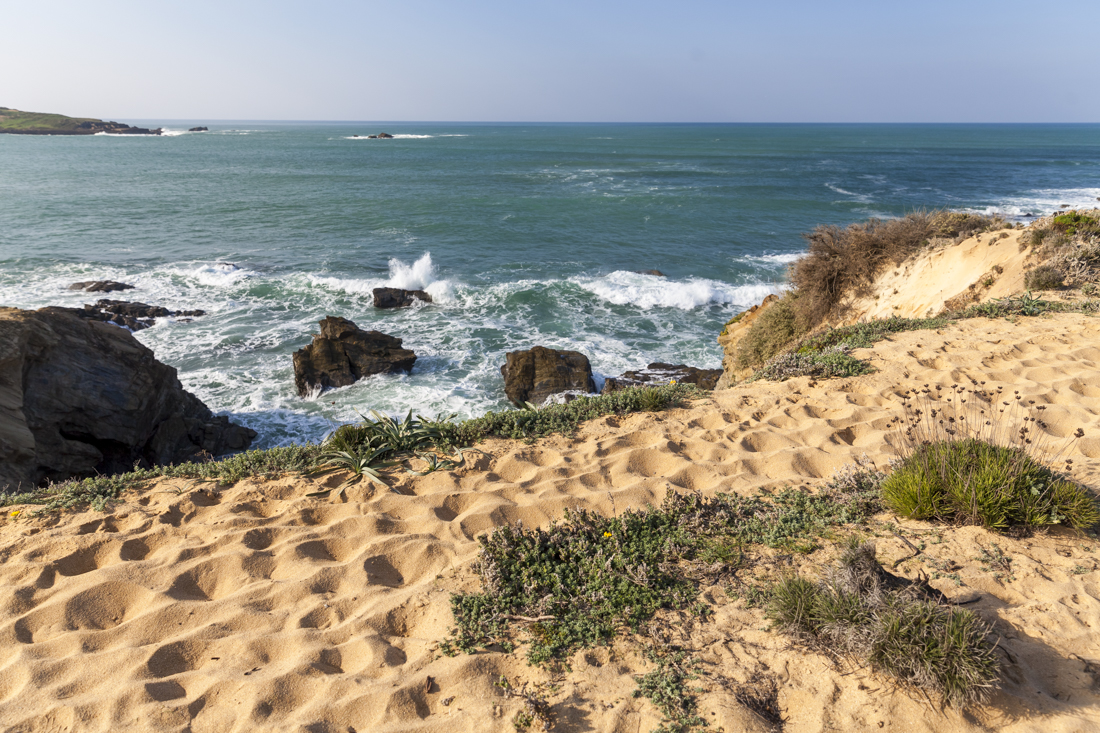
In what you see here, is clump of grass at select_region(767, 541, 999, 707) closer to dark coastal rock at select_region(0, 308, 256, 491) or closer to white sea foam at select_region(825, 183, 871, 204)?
dark coastal rock at select_region(0, 308, 256, 491)

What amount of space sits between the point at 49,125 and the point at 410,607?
169m

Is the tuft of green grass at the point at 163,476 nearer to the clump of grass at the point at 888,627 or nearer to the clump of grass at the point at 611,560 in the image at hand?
the clump of grass at the point at 611,560

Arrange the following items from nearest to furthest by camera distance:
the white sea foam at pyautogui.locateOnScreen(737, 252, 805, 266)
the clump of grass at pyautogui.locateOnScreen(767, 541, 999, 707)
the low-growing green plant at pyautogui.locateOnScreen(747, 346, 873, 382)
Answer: the clump of grass at pyautogui.locateOnScreen(767, 541, 999, 707)
the low-growing green plant at pyautogui.locateOnScreen(747, 346, 873, 382)
the white sea foam at pyautogui.locateOnScreen(737, 252, 805, 266)

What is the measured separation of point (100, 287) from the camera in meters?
20.5

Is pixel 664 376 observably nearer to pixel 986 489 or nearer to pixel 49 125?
pixel 986 489

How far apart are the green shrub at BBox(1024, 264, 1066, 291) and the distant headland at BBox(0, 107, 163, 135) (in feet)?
526

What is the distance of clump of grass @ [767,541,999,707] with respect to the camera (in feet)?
8.96

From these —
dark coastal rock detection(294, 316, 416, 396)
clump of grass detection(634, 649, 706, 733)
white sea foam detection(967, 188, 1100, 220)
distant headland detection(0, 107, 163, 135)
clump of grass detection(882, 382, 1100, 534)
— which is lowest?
dark coastal rock detection(294, 316, 416, 396)

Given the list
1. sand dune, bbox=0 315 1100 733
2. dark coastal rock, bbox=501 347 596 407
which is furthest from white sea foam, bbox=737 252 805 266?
sand dune, bbox=0 315 1100 733

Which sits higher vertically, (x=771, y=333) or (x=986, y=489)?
(x=986, y=489)

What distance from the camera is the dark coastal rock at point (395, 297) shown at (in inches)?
803

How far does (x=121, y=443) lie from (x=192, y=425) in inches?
63.9

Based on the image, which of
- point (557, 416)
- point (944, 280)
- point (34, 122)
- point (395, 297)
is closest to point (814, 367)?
point (557, 416)

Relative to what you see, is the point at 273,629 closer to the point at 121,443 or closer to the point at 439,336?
the point at 121,443
